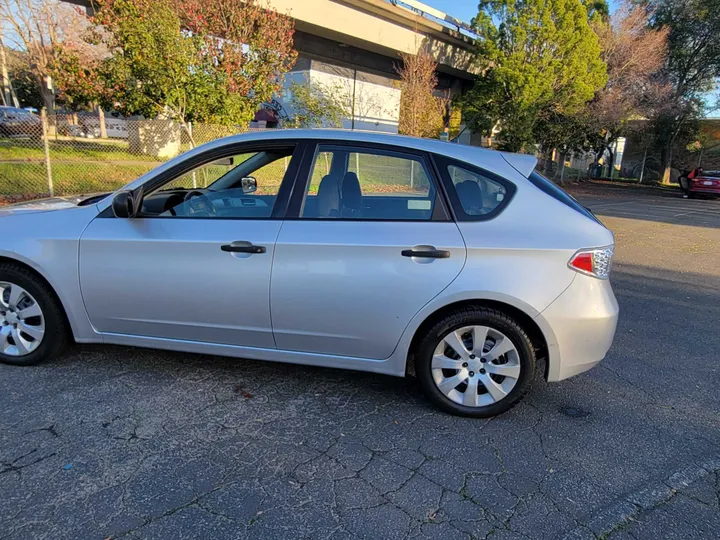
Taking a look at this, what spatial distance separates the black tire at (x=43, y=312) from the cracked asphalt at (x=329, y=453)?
0.12 metres

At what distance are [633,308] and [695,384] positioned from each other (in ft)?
6.44

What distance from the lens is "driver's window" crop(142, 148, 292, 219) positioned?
134 inches

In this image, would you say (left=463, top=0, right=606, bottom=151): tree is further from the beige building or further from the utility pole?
the utility pole

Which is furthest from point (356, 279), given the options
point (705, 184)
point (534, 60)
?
point (705, 184)

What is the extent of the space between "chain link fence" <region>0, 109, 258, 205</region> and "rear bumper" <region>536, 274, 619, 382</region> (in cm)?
860

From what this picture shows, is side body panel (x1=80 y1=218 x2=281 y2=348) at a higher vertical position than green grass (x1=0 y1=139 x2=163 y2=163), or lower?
lower

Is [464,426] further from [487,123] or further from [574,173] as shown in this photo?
[574,173]

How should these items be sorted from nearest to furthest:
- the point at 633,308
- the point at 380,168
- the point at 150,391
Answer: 1. the point at 150,391
2. the point at 380,168
3. the point at 633,308

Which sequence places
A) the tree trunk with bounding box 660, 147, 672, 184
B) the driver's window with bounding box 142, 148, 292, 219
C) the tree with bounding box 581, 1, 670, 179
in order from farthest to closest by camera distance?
the tree trunk with bounding box 660, 147, 672, 184 < the tree with bounding box 581, 1, 670, 179 < the driver's window with bounding box 142, 148, 292, 219

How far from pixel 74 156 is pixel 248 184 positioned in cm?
1175

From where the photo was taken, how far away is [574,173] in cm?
3416

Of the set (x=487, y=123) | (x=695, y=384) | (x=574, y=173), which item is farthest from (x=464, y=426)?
(x=574, y=173)

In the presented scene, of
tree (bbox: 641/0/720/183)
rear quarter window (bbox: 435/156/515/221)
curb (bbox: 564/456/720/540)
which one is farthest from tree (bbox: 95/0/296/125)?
tree (bbox: 641/0/720/183)

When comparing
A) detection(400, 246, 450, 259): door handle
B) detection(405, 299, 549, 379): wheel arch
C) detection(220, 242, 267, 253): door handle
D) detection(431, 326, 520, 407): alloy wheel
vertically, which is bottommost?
detection(431, 326, 520, 407): alloy wheel
